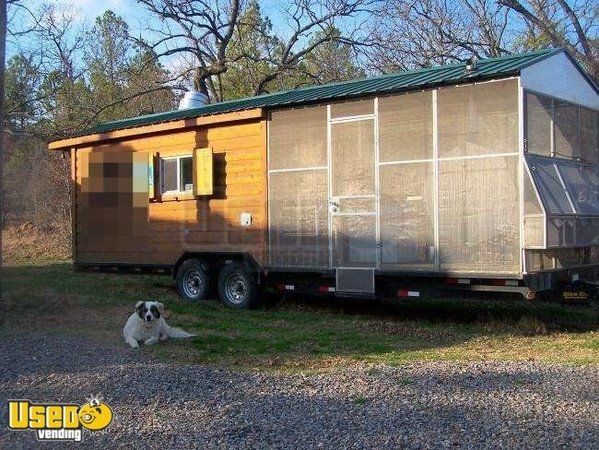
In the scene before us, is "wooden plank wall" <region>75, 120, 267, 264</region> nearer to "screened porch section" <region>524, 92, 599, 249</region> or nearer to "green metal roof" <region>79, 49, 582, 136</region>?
"green metal roof" <region>79, 49, 582, 136</region>

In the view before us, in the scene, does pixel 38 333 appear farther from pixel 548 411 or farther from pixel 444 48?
pixel 444 48

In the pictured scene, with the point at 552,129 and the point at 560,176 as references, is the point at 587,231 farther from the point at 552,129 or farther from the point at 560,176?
the point at 552,129

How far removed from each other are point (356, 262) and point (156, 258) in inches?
183

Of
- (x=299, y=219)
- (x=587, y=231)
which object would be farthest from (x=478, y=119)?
(x=299, y=219)

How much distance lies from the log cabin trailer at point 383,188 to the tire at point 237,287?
31mm

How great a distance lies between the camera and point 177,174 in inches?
507

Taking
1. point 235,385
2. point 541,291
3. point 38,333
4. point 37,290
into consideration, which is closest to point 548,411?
point 235,385

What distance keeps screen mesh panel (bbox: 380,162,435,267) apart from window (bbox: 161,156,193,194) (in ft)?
14.1

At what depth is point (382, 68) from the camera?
25844 mm

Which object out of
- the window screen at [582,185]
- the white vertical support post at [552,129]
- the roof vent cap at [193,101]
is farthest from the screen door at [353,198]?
the roof vent cap at [193,101]

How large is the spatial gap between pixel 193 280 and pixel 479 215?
589 centimetres

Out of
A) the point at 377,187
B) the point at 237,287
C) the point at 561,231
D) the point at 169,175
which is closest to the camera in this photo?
the point at 561,231

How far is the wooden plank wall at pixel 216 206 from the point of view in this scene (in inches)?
453

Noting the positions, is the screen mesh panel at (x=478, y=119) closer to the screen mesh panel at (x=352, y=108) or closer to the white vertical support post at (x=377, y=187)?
the white vertical support post at (x=377, y=187)
